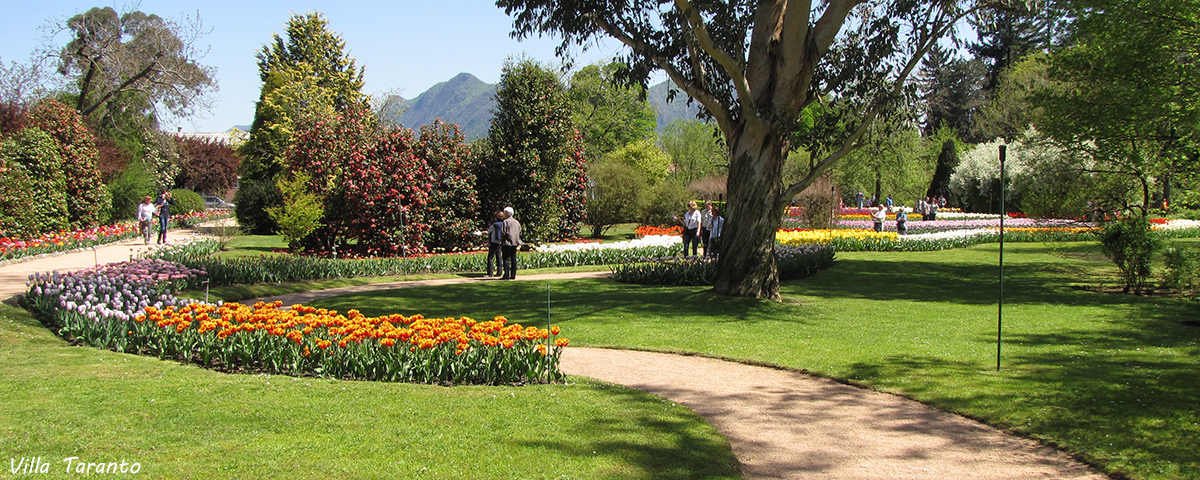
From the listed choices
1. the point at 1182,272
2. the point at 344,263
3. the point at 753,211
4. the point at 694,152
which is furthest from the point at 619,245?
the point at 694,152

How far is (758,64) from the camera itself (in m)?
11.8

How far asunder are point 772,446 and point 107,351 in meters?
6.12

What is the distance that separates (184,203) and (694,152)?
3089cm

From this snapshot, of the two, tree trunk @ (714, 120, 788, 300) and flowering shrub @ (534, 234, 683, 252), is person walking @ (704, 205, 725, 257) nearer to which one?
flowering shrub @ (534, 234, 683, 252)

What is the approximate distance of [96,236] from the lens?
68.2 ft

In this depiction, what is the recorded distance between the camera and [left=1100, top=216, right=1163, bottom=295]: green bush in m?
13.4

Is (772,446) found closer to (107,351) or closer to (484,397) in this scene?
(484,397)

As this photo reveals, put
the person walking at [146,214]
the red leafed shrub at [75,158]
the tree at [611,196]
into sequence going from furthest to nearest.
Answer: the tree at [611,196], the red leafed shrub at [75,158], the person walking at [146,214]

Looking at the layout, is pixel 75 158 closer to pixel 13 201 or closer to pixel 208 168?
pixel 13 201

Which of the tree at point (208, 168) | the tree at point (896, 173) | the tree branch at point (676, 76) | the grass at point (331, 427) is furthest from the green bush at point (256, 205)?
the tree at point (208, 168)

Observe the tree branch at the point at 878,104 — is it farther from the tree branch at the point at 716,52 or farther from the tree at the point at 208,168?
the tree at the point at 208,168

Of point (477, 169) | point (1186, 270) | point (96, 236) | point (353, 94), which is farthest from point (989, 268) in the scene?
point (353, 94)

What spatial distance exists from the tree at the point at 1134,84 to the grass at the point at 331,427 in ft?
A: 41.1

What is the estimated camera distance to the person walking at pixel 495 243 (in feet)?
51.1
